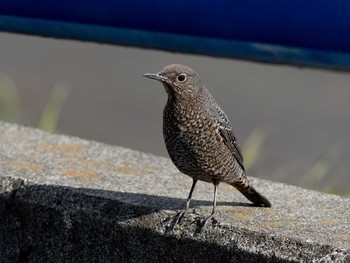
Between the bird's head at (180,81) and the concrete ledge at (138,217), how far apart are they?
0.41m

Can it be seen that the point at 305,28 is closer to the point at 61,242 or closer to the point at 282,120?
the point at 61,242

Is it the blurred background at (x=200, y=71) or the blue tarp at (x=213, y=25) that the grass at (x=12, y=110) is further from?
the blue tarp at (x=213, y=25)

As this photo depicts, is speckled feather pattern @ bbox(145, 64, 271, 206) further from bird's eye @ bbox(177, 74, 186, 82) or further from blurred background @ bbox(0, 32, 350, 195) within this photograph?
blurred background @ bbox(0, 32, 350, 195)

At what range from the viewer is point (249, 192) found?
13.9 ft

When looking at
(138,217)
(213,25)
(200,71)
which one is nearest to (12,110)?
(138,217)

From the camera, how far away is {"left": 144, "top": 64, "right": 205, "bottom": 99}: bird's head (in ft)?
13.7

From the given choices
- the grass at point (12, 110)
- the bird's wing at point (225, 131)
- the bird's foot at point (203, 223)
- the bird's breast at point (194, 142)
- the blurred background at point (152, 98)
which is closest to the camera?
the bird's foot at point (203, 223)

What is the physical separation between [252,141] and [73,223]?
2121mm

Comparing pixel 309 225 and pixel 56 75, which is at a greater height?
pixel 309 225

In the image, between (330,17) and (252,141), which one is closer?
(330,17)

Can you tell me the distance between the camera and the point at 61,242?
402 cm

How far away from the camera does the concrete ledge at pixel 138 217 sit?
3.60 metres

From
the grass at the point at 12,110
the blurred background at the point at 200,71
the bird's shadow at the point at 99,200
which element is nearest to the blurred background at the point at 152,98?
the blurred background at the point at 200,71

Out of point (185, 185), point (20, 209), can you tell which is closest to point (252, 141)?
point (185, 185)
